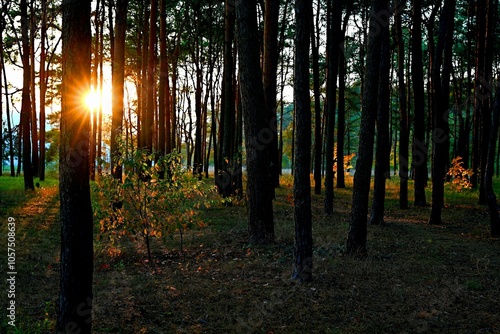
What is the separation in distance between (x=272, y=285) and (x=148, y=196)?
10.0 ft

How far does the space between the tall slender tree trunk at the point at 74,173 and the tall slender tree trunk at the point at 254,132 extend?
556 cm

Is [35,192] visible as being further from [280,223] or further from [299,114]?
[299,114]

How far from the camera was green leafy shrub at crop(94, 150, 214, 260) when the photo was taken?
773 centimetres

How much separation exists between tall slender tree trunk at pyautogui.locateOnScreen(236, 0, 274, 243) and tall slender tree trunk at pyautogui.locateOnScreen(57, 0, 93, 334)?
5.56 meters

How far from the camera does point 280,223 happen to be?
39.8ft

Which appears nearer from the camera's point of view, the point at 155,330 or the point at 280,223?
the point at 155,330

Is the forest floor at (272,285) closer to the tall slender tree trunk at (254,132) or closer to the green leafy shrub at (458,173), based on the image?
the tall slender tree trunk at (254,132)

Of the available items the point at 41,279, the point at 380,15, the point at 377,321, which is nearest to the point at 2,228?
the point at 41,279

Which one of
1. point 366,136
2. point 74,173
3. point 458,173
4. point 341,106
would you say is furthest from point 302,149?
point 458,173

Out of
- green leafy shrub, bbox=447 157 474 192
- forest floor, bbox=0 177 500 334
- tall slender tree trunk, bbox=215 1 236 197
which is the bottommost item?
forest floor, bbox=0 177 500 334

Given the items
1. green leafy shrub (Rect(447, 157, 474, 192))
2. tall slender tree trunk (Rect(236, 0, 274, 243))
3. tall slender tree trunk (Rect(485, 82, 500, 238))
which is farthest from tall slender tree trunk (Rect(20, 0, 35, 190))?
green leafy shrub (Rect(447, 157, 474, 192))

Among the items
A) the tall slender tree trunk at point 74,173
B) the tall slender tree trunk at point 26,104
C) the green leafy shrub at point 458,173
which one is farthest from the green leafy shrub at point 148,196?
the green leafy shrub at point 458,173

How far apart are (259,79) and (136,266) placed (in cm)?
474

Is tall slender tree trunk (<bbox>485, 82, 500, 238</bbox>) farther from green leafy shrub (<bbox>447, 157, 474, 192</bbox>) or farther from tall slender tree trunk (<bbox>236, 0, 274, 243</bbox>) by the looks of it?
green leafy shrub (<bbox>447, 157, 474, 192</bbox>)
